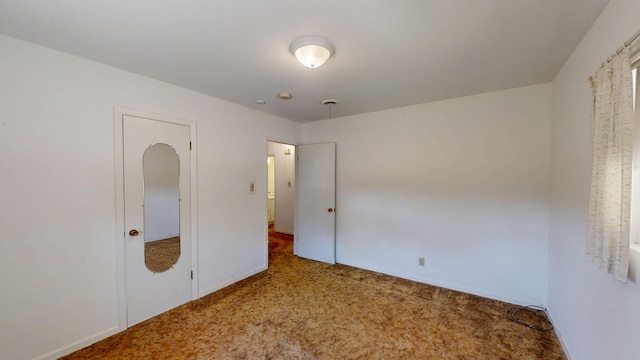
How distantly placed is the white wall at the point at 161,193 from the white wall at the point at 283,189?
3568 mm

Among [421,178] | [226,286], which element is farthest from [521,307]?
[226,286]

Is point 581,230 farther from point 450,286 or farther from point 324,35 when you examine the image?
point 324,35

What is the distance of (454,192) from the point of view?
318 centimetres

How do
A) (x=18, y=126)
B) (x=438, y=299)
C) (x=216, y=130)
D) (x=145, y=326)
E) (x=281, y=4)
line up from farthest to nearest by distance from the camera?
(x=216, y=130)
(x=438, y=299)
(x=145, y=326)
(x=18, y=126)
(x=281, y=4)

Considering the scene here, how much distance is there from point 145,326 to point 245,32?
9.15 feet

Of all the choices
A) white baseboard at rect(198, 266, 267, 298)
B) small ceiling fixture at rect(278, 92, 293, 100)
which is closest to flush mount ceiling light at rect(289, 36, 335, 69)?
small ceiling fixture at rect(278, 92, 293, 100)

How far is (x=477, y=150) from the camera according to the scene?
9.89 feet

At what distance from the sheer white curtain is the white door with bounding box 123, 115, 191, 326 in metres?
3.39

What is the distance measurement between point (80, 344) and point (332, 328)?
2.15 m

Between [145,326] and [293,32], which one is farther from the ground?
[293,32]

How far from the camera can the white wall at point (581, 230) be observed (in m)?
1.29

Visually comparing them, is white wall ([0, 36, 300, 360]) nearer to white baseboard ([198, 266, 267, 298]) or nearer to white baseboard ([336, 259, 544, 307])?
white baseboard ([198, 266, 267, 298])

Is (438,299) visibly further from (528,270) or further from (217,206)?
(217,206)

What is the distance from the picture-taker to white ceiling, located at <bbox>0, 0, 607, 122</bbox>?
1.48 meters
